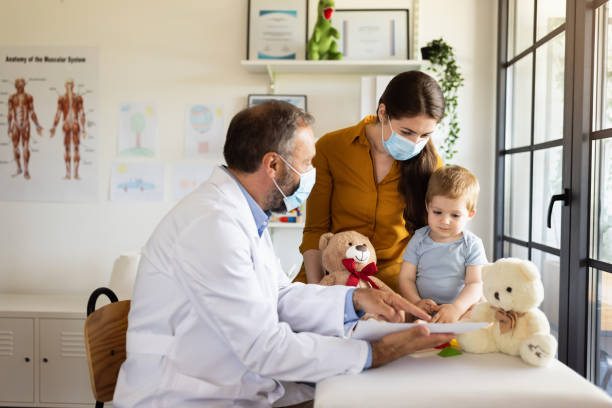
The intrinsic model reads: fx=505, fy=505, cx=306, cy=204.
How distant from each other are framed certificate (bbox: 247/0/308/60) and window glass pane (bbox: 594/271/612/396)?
1865mm

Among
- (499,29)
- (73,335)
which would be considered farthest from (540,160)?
(73,335)

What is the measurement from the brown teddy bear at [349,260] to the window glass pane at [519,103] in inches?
53.1

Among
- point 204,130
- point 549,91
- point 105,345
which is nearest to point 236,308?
point 105,345

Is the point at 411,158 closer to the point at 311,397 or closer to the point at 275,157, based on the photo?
the point at 275,157

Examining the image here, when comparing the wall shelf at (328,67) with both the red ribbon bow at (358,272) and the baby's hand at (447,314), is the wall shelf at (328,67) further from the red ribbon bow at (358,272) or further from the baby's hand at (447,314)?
the baby's hand at (447,314)

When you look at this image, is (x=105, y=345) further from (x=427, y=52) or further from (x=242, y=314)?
(x=427, y=52)

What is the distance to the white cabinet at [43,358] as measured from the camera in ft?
8.48

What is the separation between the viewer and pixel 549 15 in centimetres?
221

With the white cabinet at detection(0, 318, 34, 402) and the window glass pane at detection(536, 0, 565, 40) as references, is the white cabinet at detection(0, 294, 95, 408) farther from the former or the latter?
the window glass pane at detection(536, 0, 565, 40)

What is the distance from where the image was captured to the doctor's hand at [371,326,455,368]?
98 centimetres

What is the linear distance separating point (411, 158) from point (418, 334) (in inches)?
27.7

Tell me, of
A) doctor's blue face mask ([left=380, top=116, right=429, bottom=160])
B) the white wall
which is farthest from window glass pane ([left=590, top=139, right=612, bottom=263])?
the white wall

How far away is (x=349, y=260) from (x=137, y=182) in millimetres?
1894

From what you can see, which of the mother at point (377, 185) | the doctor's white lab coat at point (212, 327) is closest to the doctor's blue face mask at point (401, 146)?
the mother at point (377, 185)
